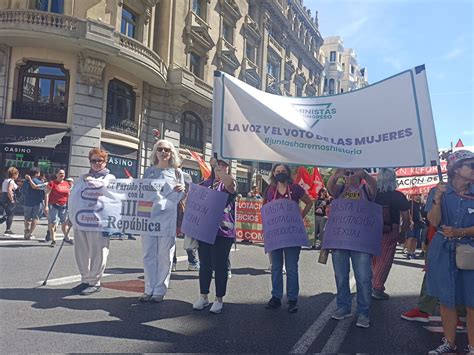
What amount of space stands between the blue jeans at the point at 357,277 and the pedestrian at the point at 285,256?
1.63 feet

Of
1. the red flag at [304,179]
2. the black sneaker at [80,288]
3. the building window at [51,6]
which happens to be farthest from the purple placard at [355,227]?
the building window at [51,6]

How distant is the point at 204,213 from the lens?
4.86 m

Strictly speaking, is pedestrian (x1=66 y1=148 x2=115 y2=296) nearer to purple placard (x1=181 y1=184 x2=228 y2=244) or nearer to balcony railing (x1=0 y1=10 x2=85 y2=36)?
purple placard (x1=181 y1=184 x2=228 y2=244)

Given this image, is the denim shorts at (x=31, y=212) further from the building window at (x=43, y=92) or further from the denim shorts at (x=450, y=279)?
the denim shorts at (x=450, y=279)

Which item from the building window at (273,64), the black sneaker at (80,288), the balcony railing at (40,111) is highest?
the building window at (273,64)

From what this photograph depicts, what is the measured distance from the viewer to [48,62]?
1814 centimetres

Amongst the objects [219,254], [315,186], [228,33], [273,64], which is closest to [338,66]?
[273,64]

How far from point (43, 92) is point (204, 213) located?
16.1 meters

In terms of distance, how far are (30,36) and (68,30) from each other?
1484 mm

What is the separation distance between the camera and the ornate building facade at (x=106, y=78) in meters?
17.2

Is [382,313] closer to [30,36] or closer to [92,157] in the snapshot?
[92,157]

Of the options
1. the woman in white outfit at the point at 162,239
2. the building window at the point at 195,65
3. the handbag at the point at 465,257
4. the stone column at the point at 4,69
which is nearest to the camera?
the handbag at the point at 465,257

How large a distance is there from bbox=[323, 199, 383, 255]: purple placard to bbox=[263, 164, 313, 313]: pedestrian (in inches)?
17.7

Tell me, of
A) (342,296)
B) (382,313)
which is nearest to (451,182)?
(342,296)
